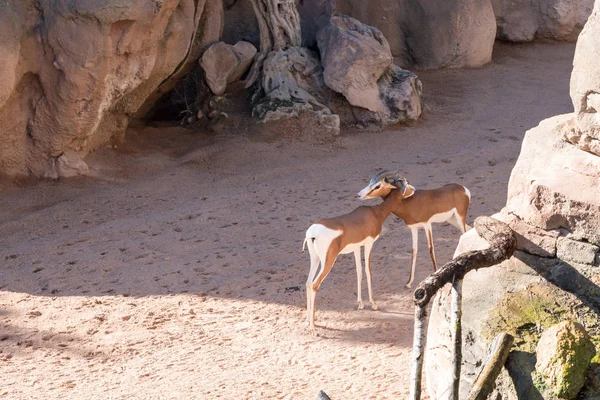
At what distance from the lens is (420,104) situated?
1119 centimetres

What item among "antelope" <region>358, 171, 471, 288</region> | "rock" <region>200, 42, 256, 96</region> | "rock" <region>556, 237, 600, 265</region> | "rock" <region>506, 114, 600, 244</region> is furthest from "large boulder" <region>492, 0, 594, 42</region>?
"rock" <region>556, 237, 600, 265</region>

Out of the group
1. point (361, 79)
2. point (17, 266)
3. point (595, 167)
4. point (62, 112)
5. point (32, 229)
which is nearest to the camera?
point (595, 167)

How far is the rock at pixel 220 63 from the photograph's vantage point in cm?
1056

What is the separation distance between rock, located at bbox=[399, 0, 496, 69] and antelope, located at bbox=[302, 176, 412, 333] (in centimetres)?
732

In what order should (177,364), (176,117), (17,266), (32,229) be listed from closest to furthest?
(177,364) < (17,266) < (32,229) < (176,117)

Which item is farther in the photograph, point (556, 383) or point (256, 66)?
point (256, 66)

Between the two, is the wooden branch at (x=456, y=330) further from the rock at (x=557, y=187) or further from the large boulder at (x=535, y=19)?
the large boulder at (x=535, y=19)

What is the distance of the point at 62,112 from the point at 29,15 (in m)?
1.05

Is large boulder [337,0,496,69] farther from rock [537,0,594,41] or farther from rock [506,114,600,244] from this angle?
rock [506,114,600,244]

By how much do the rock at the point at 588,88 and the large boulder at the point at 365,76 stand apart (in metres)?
6.77

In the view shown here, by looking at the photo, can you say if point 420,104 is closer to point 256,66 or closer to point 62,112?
point 256,66

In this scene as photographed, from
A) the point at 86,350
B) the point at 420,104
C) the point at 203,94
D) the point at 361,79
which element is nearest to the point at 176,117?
the point at 203,94

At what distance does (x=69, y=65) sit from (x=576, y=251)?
20.1ft

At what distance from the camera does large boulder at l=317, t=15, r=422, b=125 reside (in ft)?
35.0
